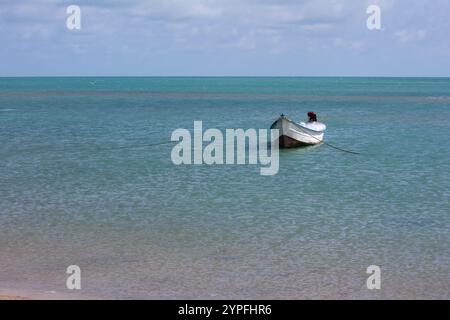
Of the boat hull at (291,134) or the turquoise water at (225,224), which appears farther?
the boat hull at (291,134)

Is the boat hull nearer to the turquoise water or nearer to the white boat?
the white boat

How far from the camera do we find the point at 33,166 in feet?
103

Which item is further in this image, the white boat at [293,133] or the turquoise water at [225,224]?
the white boat at [293,133]

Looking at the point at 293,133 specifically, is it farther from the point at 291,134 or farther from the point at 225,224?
the point at 225,224

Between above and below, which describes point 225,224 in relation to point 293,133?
below

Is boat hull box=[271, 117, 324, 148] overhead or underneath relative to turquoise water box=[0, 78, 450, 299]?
overhead

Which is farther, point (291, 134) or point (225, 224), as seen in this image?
point (291, 134)

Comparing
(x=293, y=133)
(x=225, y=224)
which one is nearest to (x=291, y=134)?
(x=293, y=133)

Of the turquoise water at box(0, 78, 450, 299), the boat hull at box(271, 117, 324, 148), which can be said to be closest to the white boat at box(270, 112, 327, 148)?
the boat hull at box(271, 117, 324, 148)

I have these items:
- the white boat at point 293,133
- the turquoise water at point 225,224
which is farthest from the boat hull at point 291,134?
the turquoise water at point 225,224

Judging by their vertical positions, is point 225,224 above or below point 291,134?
below

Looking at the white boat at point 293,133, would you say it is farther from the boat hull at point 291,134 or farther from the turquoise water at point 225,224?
the turquoise water at point 225,224

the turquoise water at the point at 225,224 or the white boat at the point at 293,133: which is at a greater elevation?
the white boat at the point at 293,133
